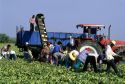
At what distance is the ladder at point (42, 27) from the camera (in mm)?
28259

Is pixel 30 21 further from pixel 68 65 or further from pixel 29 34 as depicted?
pixel 68 65

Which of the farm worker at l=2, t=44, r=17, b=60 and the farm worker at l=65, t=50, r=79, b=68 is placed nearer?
the farm worker at l=65, t=50, r=79, b=68

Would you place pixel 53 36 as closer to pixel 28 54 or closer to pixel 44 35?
pixel 44 35

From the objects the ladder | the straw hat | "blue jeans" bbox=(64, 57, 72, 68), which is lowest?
"blue jeans" bbox=(64, 57, 72, 68)

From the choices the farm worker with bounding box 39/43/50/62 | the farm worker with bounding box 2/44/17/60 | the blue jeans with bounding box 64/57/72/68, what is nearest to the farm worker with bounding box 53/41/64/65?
the farm worker with bounding box 39/43/50/62

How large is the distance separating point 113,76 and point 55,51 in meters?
7.17

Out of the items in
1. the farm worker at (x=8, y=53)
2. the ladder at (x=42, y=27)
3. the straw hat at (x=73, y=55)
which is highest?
the ladder at (x=42, y=27)

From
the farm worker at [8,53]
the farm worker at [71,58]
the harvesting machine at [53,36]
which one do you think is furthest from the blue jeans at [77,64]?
the farm worker at [8,53]

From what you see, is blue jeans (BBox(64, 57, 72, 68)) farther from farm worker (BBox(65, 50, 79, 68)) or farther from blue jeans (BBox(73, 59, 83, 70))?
blue jeans (BBox(73, 59, 83, 70))

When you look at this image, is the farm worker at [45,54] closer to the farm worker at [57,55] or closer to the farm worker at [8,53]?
the farm worker at [57,55]

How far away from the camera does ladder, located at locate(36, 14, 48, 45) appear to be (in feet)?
92.7

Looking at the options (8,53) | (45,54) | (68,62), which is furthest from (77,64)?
(8,53)

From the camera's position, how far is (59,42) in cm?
2819

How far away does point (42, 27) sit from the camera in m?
28.8
